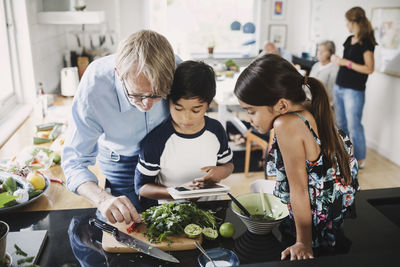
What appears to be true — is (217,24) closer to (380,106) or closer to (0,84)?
(380,106)

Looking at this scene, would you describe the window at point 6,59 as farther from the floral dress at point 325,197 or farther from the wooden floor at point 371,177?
the floral dress at point 325,197

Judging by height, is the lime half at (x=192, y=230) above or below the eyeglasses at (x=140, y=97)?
below

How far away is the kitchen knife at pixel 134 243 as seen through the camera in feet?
3.52

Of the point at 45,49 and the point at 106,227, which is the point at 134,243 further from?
the point at 45,49

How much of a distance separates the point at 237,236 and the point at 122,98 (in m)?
0.68

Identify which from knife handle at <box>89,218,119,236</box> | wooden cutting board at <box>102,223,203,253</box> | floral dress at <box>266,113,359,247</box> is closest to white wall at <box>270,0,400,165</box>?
floral dress at <box>266,113,359,247</box>

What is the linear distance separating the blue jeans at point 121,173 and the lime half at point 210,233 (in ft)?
1.44

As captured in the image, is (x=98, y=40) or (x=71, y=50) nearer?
(x=71, y=50)

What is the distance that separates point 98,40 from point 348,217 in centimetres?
395

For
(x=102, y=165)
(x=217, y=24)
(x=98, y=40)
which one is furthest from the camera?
(x=217, y=24)

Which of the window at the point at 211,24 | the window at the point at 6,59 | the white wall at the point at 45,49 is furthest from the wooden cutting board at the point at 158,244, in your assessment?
the window at the point at 211,24

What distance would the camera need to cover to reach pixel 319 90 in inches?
49.0

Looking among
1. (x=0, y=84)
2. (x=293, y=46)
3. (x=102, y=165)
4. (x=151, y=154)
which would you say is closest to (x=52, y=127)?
(x=0, y=84)

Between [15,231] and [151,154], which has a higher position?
[151,154]
